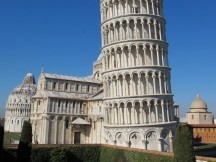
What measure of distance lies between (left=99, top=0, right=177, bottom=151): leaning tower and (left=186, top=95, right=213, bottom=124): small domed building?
36.0 meters

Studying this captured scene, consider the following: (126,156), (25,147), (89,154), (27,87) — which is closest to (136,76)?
(89,154)

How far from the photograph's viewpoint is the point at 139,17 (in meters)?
36.9

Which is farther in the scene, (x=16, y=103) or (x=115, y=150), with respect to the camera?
(x=16, y=103)

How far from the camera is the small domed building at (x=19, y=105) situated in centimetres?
12449

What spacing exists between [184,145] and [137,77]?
17851 mm

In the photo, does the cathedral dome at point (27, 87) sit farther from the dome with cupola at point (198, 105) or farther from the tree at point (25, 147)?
the tree at point (25, 147)

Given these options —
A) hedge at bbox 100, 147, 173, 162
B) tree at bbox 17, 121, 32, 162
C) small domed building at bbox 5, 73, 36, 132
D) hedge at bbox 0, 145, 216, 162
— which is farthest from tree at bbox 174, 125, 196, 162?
small domed building at bbox 5, 73, 36, 132

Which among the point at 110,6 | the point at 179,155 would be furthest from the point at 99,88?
the point at 179,155

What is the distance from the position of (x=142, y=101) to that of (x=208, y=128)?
2800cm

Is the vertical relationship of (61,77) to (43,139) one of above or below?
above

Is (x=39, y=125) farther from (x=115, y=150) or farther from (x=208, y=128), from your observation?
(x=208, y=128)

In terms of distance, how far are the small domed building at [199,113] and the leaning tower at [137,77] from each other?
3599cm

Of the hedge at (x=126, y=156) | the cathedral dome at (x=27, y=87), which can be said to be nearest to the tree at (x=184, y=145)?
the hedge at (x=126, y=156)

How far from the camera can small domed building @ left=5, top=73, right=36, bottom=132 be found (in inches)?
4901
